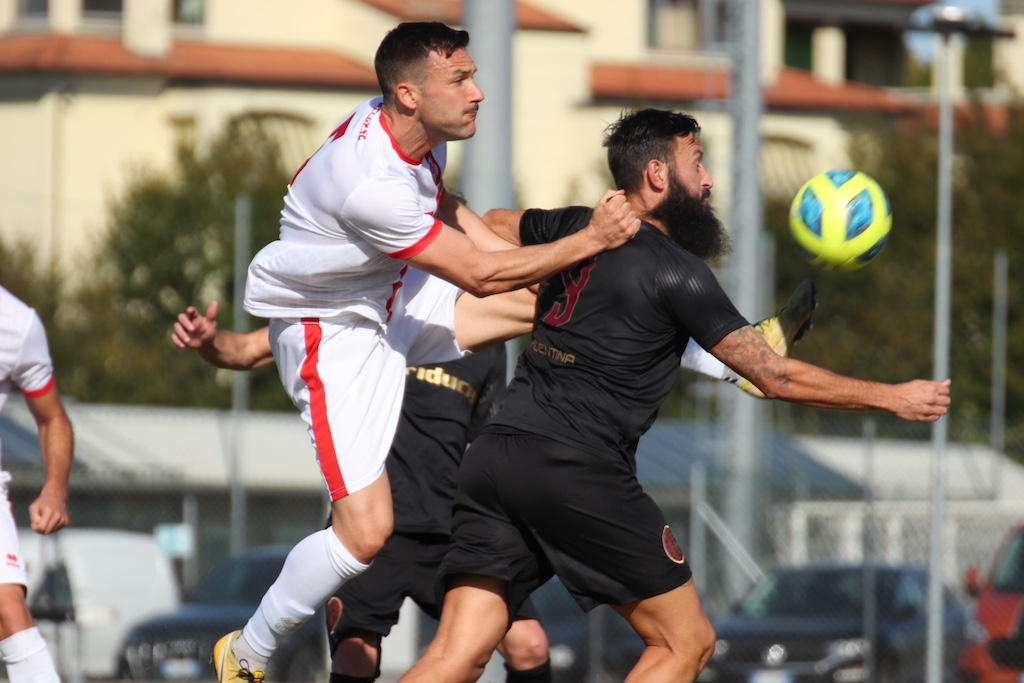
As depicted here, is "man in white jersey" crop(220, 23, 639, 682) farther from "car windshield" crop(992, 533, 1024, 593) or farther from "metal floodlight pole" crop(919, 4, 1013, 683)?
"car windshield" crop(992, 533, 1024, 593)

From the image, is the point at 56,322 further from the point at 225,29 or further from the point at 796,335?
the point at 796,335

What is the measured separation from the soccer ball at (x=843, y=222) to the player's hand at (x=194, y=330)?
2276 mm

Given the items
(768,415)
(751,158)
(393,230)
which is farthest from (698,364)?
(768,415)

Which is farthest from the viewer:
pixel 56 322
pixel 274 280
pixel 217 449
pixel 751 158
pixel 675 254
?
pixel 56 322

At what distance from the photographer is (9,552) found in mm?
6043

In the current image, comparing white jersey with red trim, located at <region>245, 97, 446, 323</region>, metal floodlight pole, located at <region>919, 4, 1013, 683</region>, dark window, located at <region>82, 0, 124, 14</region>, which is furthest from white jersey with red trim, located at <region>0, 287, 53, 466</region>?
dark window, located at <region>82, 0, 124, 14</region>

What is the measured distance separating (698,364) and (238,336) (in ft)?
5.95

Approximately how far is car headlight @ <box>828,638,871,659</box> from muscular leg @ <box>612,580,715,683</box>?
808cm

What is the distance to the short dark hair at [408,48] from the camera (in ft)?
19.1

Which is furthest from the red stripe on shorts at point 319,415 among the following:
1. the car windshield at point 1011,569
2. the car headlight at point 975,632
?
the car windshield at point 1011,569

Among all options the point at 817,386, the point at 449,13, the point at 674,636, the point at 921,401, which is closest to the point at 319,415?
the point at 674,636

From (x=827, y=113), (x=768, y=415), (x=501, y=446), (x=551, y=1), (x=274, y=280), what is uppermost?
(x=551, y=1)

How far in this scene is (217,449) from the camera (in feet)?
67.4

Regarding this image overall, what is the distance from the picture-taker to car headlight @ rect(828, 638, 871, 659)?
13.3 meters
